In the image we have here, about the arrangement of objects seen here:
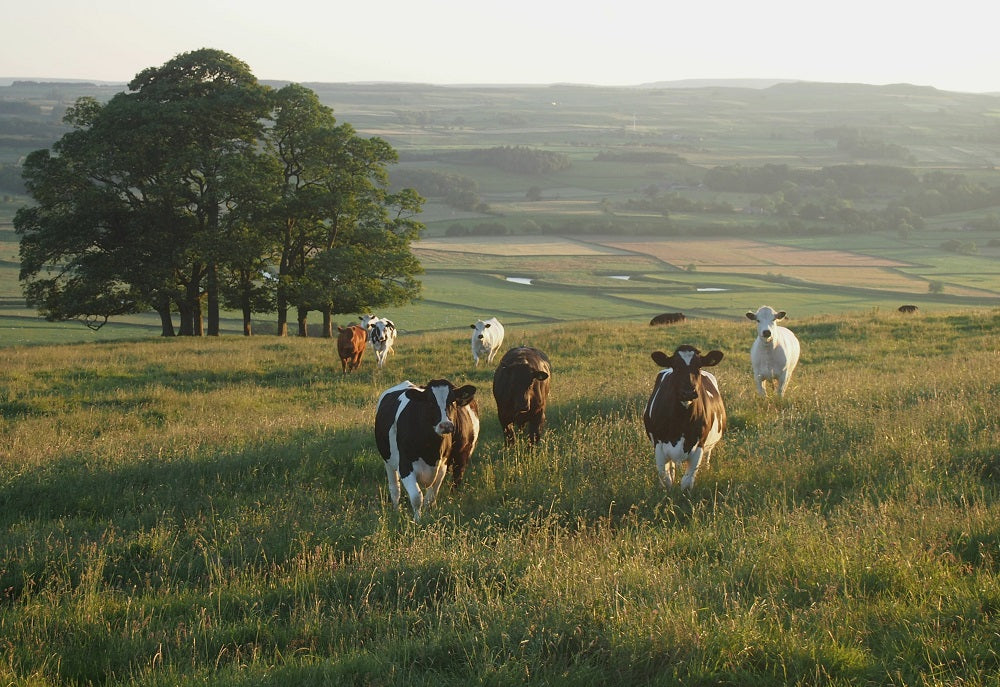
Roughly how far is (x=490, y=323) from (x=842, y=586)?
18.7m

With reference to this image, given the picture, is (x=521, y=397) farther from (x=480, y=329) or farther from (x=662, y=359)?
(x=480, y=329)

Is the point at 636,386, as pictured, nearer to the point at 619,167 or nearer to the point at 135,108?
the point at 135,108

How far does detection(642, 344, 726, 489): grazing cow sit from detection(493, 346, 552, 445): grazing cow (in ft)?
6.71

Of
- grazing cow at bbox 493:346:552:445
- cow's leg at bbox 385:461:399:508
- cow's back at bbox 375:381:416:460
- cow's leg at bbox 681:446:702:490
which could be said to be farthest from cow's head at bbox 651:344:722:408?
cow's leg at bbox 385:461:399:508

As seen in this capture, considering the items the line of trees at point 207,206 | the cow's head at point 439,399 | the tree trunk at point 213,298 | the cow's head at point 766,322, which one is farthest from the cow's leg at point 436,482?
the tree trunk at point 213,298

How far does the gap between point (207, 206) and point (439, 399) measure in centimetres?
2558

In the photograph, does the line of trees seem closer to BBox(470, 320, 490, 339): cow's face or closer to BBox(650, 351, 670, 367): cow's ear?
BBox(470, 320, 490, 339): cow's face

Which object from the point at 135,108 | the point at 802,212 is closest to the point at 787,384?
the point at 135,108

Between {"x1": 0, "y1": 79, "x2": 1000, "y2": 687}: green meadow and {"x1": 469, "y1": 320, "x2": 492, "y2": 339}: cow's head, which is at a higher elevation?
{"x1": 0, "y1": 79, "x2": 1000, "y2": 687}: green meadow

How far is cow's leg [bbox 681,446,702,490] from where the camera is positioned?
9.52m

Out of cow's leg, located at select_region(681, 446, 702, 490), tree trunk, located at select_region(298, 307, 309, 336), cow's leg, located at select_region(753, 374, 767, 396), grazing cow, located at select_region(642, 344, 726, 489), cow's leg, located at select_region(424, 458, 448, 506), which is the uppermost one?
grazing cow, located at select_region(642, 344, 726, 489)

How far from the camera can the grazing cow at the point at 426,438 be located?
30.8ft

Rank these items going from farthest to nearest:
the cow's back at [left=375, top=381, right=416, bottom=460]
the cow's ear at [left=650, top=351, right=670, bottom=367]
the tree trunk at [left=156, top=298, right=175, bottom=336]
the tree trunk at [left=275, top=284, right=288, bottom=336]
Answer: the tree trunk at [left=275, top=284, right=288, bottom=336]
the tree trunk at [left=156, top=298, right=175, bottom=336]
the cow's ear at [left=650, top=351, right=670, bottom=367]
the cow's back at [left=375, top=381, right=416, bottom=460]

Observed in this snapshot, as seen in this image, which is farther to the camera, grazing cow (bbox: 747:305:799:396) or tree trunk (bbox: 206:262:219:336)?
tree trunk (bbox: 206:262:219:336)
